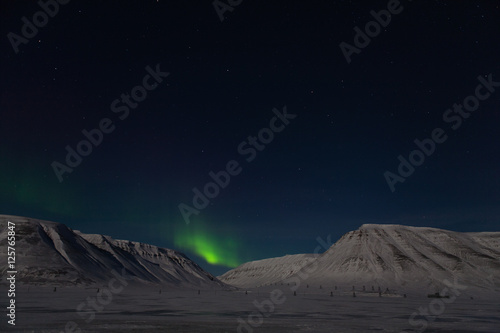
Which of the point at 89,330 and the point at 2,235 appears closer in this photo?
the point at 89,330

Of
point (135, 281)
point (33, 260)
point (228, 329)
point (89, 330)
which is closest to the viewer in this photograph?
point (89, 330)

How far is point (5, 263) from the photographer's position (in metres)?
146

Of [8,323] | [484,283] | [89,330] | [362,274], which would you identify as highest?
[8,323]

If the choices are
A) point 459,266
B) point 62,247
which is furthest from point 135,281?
point 459,266

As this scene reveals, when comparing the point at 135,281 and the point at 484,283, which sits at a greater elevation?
the point at 135,281

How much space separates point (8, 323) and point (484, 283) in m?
200

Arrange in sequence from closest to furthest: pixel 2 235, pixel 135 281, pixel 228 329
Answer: pixel 228 329, pixel 2 235, pixel 135 281

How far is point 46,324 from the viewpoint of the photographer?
2238 centimetres

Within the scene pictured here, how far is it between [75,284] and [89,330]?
140 metres

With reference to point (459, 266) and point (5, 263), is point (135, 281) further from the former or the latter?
point (459, 266)

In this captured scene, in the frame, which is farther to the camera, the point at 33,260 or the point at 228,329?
the point at 33,260

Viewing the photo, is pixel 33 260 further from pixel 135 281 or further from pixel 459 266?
pixel 459 266

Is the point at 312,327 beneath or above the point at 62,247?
beneath

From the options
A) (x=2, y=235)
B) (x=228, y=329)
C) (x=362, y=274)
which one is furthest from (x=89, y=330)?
(x=362, y=274)
